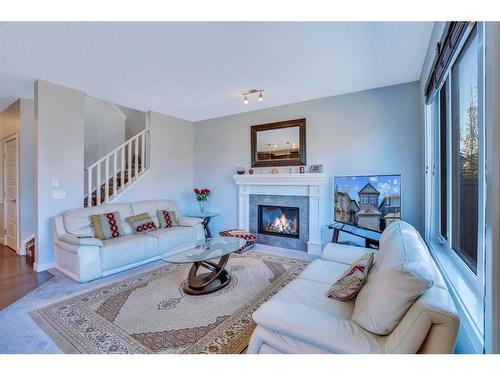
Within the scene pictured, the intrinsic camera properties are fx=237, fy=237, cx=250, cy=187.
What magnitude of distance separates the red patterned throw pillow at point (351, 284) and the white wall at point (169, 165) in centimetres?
389

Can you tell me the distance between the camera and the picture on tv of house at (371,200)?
3.13 m

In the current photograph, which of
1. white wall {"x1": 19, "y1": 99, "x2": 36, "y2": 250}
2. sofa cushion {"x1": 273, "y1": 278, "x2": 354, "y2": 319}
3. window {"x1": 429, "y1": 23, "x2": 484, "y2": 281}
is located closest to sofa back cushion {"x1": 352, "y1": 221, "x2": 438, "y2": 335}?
sofa cushion {"x1": 273, "y1": 278, "x2": 354, "y2": 319}

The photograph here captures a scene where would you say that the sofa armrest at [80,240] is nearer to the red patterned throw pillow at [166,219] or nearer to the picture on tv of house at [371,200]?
the red patterned throw pillow at [166,219]

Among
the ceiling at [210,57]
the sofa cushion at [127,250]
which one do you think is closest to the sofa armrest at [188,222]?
the sofa cushion at [127,250]

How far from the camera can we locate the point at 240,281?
2852mm

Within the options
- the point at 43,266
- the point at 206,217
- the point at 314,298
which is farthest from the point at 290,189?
the point at 43,266

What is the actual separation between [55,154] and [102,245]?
1491 millimetres

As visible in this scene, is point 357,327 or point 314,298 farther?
point 314,298

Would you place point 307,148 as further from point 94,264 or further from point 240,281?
point 94,264

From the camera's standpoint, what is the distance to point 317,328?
3.82 ft

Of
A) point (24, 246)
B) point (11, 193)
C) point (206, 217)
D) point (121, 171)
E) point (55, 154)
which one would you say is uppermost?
point (55, 154)

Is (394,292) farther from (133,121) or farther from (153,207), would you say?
(133,121)

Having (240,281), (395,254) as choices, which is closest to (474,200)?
(395,254)

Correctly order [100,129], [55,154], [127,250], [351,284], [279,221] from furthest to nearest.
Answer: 1. [100,129]
2. [279,221]
3. [55,154]
4. [127,250]
5. [351,284]
